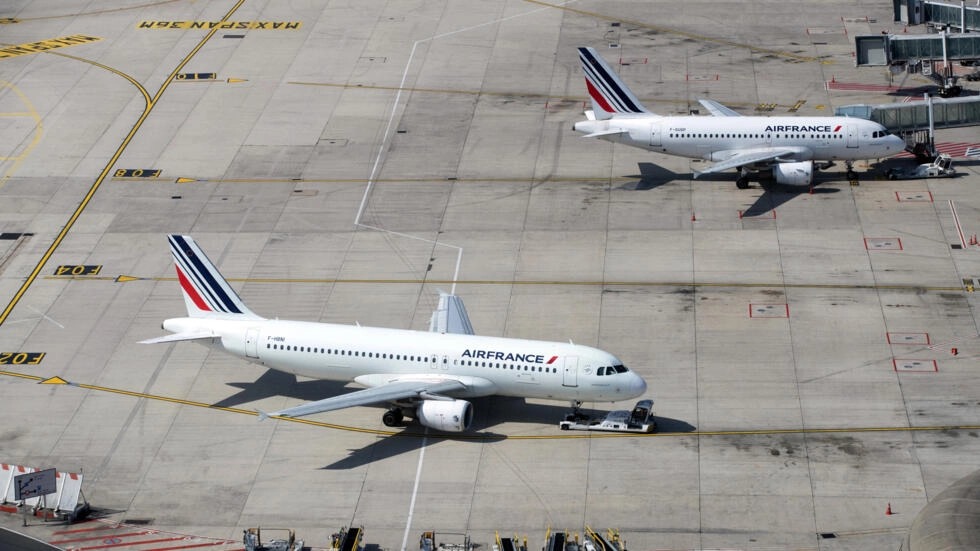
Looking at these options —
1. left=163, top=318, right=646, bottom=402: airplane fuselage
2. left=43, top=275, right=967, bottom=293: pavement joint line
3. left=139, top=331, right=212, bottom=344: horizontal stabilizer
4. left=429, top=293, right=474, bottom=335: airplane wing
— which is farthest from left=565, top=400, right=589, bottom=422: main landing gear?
left=139, top=331, right=212, bottom=344: horizontal stabilizer

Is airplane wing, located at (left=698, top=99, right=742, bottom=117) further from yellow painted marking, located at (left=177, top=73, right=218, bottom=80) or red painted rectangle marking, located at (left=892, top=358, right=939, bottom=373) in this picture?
yellow painted marking, located at (left=177, top=73, right=218, bottom=80)

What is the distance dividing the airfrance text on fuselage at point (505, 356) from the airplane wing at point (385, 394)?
1620 mm

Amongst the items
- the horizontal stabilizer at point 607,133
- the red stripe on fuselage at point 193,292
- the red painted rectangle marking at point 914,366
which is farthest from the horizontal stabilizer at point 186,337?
the red painted rectangle marking at point 914,366

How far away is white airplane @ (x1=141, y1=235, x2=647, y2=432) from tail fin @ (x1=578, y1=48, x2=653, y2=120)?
27.8 m

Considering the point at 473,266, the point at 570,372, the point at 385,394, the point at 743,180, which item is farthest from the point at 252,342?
the point at 743,180

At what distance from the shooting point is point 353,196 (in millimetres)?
101875

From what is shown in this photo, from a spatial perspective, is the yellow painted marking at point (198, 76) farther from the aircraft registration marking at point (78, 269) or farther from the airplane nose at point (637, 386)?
the airplane nose at point (637, 386)

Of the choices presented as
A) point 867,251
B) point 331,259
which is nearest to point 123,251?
point 331,259

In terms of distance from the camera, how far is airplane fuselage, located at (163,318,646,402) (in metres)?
74.0

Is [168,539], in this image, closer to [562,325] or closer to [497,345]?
[497,345]

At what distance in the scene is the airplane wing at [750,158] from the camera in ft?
324

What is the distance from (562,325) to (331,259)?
1751 centimetres

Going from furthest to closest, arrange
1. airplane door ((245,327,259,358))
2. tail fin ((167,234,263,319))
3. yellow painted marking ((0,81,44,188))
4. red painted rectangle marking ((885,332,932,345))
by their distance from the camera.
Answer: yellow painted marking ((0,81,44,188)), red painted rectangle marking ((885,332,932,345)), tail fin ((167,234,263,319)), airplane door ((245,327,259,358))

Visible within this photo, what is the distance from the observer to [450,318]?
81250mm
